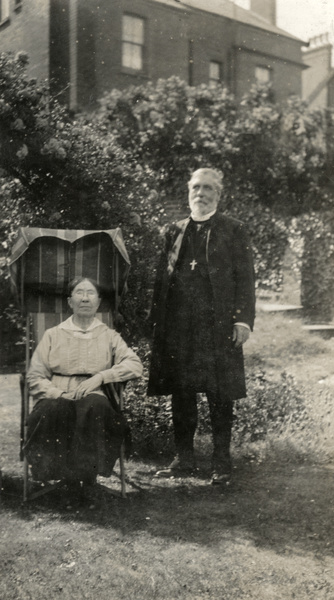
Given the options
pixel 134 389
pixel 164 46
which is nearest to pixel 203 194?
pixel 134 389

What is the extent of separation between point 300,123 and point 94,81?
378 cm

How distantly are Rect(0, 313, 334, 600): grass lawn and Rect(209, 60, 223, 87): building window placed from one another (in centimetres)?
797

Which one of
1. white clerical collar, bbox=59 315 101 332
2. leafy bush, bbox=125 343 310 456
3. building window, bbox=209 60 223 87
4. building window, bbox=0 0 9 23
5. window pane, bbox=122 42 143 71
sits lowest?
leafy bush, bbox=125 343 310 456

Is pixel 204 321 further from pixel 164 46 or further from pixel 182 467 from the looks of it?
pixel 164 46

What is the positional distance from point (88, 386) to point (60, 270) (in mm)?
971

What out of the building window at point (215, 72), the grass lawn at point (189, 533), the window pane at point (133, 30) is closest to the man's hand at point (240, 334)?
the grass lawn at point (189, 533)

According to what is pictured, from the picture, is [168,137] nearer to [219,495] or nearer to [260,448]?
[260,448]

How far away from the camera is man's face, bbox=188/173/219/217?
408 centimetres

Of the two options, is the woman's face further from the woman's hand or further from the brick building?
the brick building

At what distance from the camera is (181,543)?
3002 mm

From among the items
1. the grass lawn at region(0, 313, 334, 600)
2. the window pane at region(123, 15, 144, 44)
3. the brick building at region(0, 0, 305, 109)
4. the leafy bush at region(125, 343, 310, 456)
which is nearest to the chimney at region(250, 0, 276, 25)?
the brick building at region(0, 0, 305, 109)

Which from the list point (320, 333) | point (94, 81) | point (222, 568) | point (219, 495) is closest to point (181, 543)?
point (222, 568)

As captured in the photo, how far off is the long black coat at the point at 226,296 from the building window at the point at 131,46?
7.76 m

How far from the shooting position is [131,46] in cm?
1102
